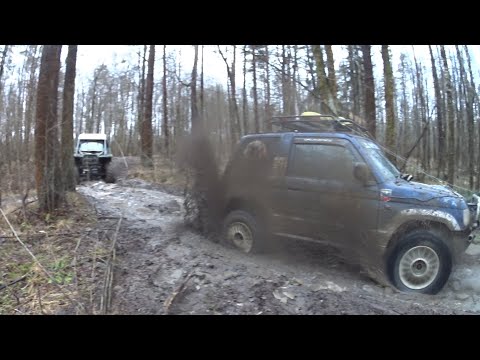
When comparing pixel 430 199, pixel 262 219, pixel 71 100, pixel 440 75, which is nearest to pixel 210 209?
pixel 262 219

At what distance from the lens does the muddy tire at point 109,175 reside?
658 inches

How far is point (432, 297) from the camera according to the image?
5070 mm

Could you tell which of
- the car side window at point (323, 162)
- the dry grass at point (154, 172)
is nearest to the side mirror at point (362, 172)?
the car side window at point (323, 162)

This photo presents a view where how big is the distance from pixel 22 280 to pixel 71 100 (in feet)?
27.3

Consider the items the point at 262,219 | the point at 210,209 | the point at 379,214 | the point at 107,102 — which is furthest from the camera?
the point at 107,102

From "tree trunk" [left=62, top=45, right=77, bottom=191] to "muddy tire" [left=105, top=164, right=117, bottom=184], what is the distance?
207 inches

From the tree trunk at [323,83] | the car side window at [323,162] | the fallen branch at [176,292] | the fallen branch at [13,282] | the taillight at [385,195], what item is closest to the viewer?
the fallen branch at [176,292]

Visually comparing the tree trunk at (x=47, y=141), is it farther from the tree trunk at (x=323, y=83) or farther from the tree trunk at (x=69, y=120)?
the tree trunk at (x=323, y=83)

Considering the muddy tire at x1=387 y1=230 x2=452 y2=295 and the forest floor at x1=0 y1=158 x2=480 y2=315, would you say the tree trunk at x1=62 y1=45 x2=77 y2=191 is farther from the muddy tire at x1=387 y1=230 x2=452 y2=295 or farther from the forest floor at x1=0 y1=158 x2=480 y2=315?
the muddy tire at x1=387 y1=230 x2=452 y2=295

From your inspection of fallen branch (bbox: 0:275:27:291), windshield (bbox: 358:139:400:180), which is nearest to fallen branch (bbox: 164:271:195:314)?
fallen branch (bbox: 0:275:27:291)

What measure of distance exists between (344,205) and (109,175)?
44.2 ft

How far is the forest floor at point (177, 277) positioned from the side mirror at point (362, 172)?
1.39 metres

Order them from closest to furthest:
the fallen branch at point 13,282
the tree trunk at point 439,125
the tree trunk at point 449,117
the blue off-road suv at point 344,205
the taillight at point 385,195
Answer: the fallen branch at point 13,282, the blue off-road suv at point 344,205, the taillight at point 385,195, the tree trunk at point 439,125, the tree trunk at point 449,117

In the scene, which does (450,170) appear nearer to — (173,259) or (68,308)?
(173,259)
